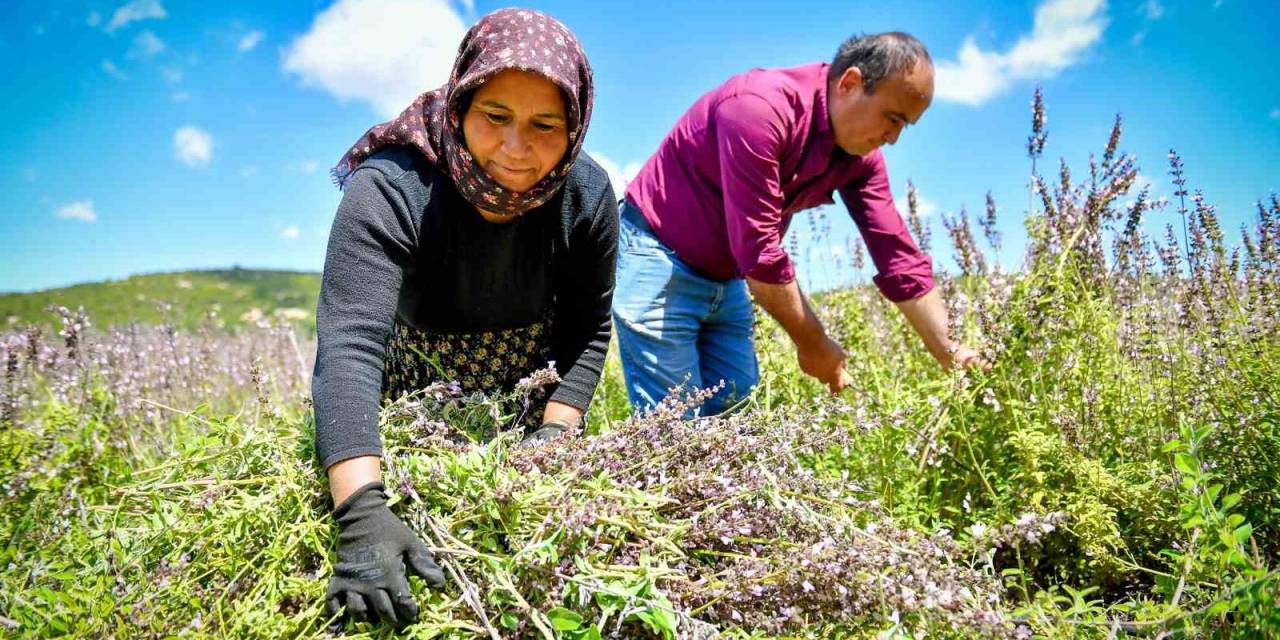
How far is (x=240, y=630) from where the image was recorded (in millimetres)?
1112

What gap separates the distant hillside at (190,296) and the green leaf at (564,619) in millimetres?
25861

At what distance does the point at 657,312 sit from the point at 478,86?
1288 millimetres

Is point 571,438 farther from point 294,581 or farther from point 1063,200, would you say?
point 1063,200

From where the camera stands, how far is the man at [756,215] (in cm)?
240

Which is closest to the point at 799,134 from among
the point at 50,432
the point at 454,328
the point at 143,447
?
the point at 454,328

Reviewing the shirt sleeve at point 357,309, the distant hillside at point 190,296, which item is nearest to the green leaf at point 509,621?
the shirt sleeve at point 357,309

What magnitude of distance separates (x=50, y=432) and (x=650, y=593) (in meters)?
2.43

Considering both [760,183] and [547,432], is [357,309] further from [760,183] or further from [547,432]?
[760,183]

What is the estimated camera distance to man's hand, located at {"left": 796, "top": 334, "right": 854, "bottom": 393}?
2.51 metres

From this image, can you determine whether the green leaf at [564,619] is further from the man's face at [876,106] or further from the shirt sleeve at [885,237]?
the shirt sleeve at [885,237]

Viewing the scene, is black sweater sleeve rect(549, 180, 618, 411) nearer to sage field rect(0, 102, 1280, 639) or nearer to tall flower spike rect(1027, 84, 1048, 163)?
sage field rect(0, 102, 1280, 639)

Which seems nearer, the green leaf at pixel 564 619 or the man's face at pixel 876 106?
the green leaf at pixel 564 619

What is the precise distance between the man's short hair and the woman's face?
1.30 meters

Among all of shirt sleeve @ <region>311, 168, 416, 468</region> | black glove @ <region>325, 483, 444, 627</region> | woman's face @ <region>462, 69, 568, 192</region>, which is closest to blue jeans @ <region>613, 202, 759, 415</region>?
woman's face @ <region>462, 69, 568, 192</region>
